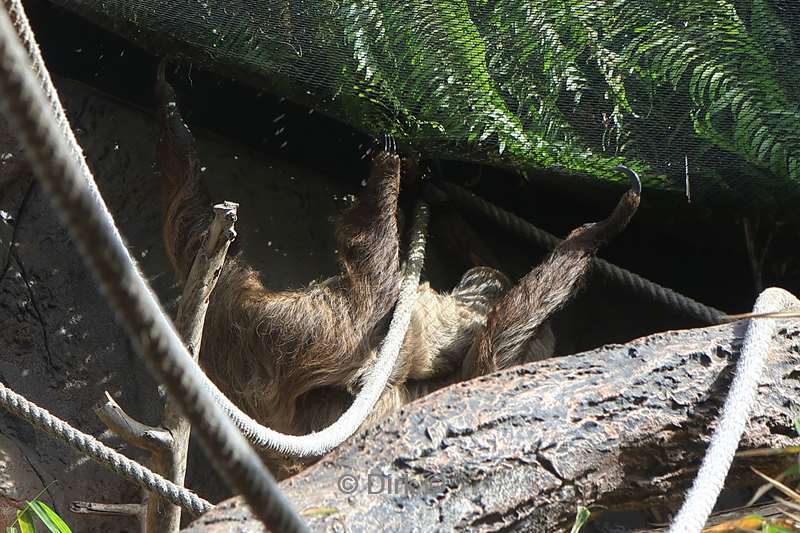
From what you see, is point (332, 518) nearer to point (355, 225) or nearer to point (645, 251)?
point (355, 225)

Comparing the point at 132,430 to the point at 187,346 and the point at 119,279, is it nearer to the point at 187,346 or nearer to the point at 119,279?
the point at 187,346

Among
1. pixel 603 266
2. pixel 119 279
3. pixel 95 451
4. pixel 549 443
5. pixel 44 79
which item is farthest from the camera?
pixel 603 266

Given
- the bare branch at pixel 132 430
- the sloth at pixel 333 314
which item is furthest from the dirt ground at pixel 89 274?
the bare branch at pixel 132 430

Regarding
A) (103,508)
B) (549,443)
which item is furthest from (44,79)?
(103,508)

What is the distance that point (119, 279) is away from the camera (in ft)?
2.36

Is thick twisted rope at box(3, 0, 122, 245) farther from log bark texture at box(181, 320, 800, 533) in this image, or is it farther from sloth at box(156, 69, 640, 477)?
sloth at box(156, 69, 640, 477)

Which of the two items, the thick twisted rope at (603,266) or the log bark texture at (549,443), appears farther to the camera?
the thick twisted rope at (603,266)

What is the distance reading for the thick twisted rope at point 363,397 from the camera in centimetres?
237

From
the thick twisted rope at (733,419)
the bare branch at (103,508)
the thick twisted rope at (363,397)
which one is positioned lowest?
the bare branch at (103,508)

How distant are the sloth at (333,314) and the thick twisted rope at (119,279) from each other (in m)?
2.72

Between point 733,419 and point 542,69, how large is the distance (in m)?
1.82

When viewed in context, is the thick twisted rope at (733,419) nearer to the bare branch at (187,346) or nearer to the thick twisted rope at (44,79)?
the thick twisted rope at (44,79)

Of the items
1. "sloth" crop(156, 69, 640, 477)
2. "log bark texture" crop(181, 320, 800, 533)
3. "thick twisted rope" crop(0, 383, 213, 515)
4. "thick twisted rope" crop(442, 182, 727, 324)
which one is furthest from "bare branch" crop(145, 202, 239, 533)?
"thick twisted rope" crop(442, 182, 727, 324)

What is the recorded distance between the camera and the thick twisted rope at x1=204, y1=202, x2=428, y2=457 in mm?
2373
